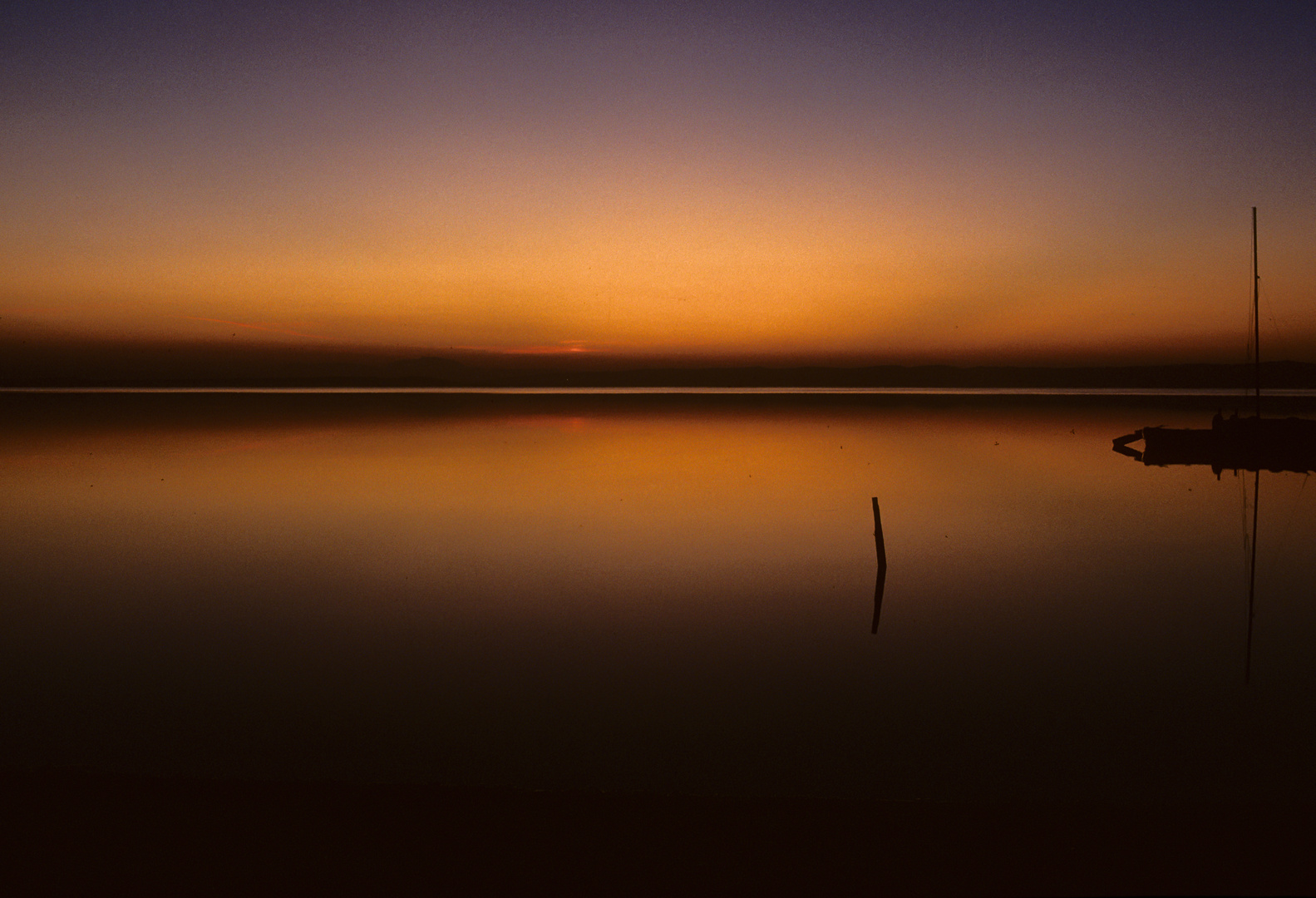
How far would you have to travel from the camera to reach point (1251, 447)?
46.2m

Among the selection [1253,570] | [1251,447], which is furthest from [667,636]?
[1251,447]

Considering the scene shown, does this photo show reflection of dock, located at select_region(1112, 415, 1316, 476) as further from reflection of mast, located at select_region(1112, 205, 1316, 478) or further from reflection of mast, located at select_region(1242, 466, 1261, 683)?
reflection of mast, located at select_region(1242, 466, 1261, 683)

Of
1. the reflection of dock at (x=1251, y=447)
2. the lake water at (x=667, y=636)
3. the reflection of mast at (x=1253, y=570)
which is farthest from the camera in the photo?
the reflection of dock at (x=1251, y=447)

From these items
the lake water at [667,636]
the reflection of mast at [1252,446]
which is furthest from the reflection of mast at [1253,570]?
the reflection of mast at [1252,446]

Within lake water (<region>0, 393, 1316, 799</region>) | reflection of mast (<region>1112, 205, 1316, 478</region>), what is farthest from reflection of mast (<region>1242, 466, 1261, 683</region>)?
reflection of mast (<region>1112, 205, 1316, 478</region>)

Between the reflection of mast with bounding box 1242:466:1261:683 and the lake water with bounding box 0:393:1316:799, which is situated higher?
the lake water with bounding box 0:393:1316:799

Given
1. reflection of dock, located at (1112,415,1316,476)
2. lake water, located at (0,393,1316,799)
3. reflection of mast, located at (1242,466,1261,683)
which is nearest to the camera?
lake water, located at (0,393,1316,799)

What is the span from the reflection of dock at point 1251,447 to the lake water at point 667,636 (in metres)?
10.1

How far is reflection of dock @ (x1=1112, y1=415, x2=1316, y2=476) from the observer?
45.4 meters

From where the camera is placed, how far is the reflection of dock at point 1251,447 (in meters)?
45.4

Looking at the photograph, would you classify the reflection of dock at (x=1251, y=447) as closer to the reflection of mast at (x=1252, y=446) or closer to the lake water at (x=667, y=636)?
the reflection of mast at (x=1252, y=446)

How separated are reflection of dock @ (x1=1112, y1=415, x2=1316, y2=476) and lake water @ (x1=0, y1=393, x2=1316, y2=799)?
33.1ft

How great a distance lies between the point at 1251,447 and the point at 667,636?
45045 millimetres

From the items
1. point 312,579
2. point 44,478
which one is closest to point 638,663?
point 312,579
